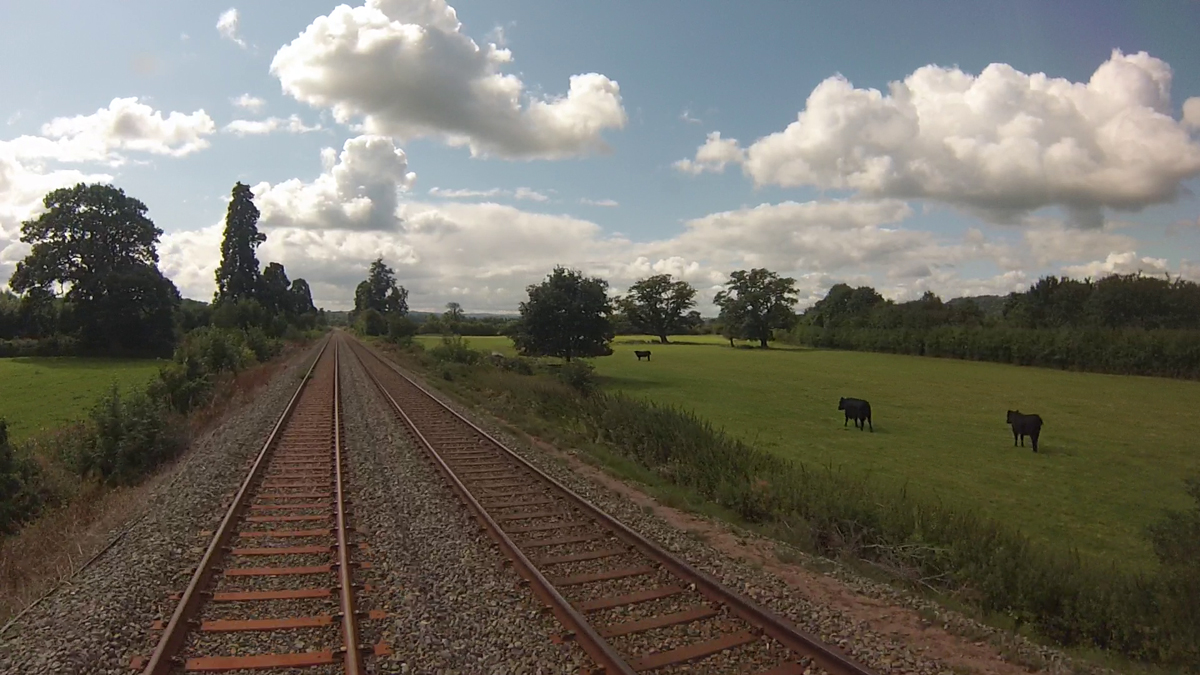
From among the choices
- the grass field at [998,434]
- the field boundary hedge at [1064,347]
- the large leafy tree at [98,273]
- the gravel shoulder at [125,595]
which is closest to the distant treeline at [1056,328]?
the field boundary hedge at [1064,347]

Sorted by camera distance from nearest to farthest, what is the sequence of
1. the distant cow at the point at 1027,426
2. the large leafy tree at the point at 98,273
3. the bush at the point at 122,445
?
the bush at the point at 122,445
the distant cow at the point at 1027,426
the large leafy tree at the point at 98,273

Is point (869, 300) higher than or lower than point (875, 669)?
higher

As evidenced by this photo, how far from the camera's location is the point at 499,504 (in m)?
9.96

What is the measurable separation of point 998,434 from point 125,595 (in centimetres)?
2676

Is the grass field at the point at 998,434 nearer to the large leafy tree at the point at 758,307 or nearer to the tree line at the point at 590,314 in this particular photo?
the tree line at the point at 590,314

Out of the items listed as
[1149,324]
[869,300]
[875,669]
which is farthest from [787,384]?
[869,300]

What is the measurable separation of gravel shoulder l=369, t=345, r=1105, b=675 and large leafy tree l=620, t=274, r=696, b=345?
360 feet

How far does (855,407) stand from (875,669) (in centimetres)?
2157

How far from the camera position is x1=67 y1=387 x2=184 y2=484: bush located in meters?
14.0

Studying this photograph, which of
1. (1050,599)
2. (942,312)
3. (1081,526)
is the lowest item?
(1081,526)

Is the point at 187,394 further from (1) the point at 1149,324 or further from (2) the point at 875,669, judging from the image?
(1) the point at 1149,324

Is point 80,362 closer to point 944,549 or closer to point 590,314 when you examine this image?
point 590,314

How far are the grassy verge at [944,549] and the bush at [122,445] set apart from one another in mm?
10018

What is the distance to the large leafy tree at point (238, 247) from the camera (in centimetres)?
6544
